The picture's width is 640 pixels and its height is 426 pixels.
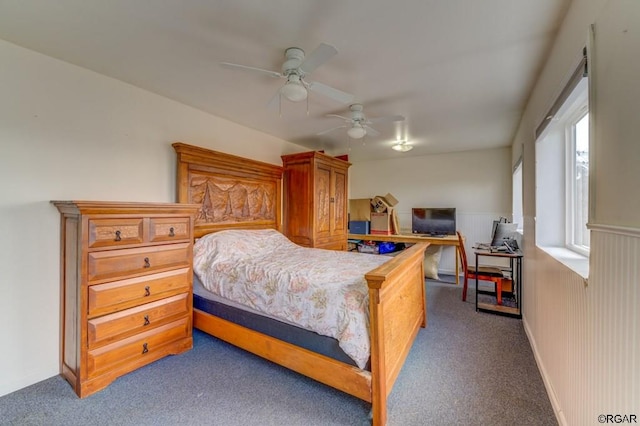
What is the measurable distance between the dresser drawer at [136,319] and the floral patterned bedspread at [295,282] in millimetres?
294

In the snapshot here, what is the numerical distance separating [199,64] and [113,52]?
572 millimetres

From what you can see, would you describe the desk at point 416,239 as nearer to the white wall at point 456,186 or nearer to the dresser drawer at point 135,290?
the white wall at point 456,186

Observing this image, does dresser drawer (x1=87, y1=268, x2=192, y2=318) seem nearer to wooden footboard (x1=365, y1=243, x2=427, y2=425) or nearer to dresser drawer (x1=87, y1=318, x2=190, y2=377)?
dresser drawer (x1=87, y1=318, x2=190, y2=377)

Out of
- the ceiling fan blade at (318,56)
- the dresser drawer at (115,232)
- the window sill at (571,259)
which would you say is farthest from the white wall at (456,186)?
the dresser drawer at (115,232)

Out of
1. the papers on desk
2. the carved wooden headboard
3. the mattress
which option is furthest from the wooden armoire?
the papers on desk

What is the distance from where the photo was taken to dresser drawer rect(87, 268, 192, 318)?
1.83 m

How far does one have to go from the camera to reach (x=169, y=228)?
2.22m

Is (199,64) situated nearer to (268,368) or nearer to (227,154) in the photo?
(227,154)

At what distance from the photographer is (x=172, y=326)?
2.23 m

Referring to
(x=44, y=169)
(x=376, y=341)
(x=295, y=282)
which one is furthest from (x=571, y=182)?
(x=44, y=169)

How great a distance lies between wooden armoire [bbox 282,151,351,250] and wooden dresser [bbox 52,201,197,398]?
176 centimetres

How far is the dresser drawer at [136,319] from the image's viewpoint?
71.9 inches

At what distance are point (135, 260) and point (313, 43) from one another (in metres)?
2.05

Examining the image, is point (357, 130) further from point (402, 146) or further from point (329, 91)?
point (402, 146)
